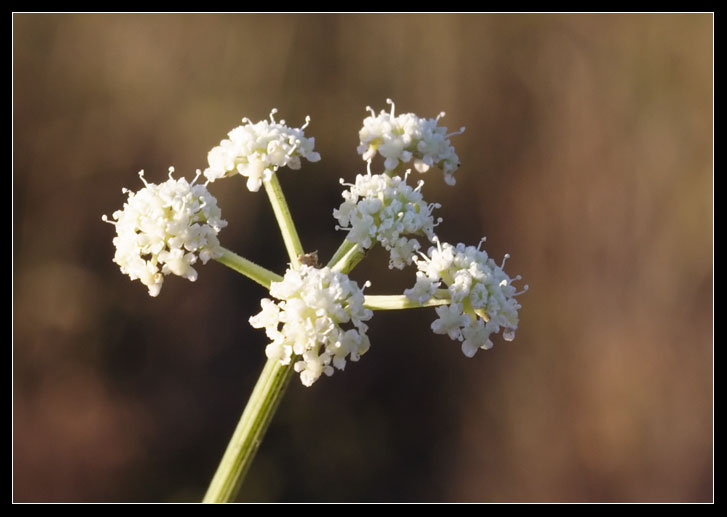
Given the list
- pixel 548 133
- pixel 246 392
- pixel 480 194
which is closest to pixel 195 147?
pixel 246 392

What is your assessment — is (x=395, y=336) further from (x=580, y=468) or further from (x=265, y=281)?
(x=265, y=281)

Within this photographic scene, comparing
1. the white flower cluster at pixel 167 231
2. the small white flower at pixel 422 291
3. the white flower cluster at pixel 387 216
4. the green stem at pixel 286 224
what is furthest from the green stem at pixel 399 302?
the white flower cluster at pixel 167 231

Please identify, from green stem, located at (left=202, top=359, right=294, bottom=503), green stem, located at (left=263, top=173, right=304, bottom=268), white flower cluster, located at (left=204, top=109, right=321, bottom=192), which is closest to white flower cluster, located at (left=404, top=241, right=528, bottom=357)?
green stem, located at (left=263, top=173, right=304, bottom=268)

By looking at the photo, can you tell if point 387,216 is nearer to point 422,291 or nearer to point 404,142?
point 422,291

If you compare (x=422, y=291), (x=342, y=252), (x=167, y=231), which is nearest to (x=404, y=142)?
(x=342, y=252)

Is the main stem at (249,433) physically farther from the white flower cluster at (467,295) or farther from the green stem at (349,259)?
the white flower cluster at (467,295)

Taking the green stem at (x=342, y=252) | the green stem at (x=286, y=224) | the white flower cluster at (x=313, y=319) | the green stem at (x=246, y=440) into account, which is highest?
the green stem at (x=286, y=224)
